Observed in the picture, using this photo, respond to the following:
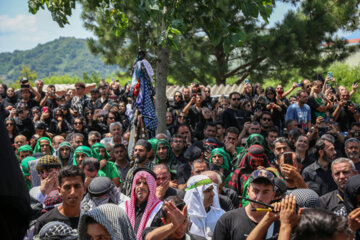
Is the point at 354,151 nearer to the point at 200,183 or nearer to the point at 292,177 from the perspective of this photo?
the point at 292,177

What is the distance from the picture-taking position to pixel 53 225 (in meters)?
2.93

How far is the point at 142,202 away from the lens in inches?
159

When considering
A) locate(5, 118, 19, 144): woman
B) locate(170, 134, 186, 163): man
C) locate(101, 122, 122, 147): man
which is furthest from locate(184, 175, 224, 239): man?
locate(5, 118, 19, 144): woman

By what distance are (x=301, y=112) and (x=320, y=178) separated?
3.00 metres

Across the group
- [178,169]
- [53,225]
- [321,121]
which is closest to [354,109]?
[321,121]

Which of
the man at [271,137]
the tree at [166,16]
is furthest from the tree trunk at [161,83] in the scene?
the man at [271,137]

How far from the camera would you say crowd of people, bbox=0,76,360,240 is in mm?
2943

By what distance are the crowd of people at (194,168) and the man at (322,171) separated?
18mm

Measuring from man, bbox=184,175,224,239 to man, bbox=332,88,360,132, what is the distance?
5.18 metres

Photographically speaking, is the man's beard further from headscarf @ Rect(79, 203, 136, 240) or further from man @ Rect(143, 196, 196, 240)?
headscarf @ Rect(79, 203, 136, 240)

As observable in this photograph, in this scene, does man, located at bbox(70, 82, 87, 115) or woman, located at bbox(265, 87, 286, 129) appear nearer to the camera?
woman, located at bbox(265, 87, 286, 129)

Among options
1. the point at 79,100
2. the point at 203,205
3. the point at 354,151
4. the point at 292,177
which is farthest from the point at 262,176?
the point at 79,100

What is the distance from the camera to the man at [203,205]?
13.5 ft

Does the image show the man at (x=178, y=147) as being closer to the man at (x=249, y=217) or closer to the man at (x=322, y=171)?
the man at (x=322, y=171)
